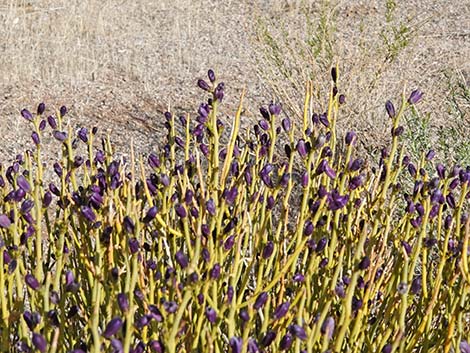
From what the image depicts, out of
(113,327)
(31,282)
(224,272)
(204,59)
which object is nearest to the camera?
(113,327)

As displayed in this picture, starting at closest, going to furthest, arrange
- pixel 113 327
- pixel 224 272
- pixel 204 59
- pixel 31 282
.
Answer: pixel 113 327 < pixel 31 282 < pixel 224 272 < pixel 204 59

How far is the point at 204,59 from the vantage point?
5.62 meters

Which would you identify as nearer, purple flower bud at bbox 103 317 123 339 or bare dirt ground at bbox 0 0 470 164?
purple flower bud at bbox 103 317 123 339

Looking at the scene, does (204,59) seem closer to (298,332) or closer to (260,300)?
(260,300)

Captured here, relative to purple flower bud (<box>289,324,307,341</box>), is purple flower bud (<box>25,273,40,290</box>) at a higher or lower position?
higher

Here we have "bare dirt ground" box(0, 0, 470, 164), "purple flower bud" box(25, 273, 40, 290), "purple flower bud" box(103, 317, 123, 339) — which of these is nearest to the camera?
"purple flower bud" box(103, 317, 123, 339)

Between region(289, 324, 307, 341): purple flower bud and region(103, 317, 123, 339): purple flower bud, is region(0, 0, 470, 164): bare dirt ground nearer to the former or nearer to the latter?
region(289, 324, 307, 341): purple flower bud

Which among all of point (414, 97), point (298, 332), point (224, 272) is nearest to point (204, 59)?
point (414, 97)

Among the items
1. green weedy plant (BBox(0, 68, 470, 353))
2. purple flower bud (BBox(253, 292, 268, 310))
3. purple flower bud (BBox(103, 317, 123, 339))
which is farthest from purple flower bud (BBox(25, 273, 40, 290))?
purple flower bud (BBox(253, 292, 268, 310))

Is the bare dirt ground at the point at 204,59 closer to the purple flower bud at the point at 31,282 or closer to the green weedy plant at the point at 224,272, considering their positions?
the green weedy plant at the point at 224,272

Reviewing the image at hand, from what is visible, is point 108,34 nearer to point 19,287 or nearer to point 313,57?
point 313,57

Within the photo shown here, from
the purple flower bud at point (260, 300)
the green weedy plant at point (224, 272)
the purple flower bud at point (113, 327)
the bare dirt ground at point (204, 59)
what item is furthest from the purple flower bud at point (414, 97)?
the bare dirt ground at point (204, 59)

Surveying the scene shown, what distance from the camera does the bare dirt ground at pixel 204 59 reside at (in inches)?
171

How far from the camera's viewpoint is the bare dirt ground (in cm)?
434
